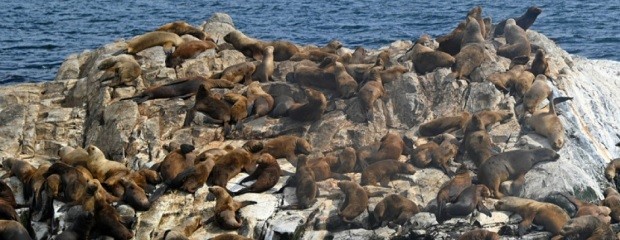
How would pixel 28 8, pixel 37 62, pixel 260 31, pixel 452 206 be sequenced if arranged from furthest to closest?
pixel 28 8, pixel 260 31, pixel 37 62, pixel 452 206

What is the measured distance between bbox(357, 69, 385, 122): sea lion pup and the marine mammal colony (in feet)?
0.08

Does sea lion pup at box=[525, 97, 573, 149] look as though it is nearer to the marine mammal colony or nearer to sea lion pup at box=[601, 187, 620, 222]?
the marine mammal colony

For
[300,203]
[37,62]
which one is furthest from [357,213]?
[37,62]

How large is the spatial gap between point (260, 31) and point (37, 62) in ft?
36.0

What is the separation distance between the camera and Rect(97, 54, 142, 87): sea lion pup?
1942 cm

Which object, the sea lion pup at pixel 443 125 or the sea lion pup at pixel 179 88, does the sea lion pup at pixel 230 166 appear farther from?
the sea lion pup at pixel 443 125

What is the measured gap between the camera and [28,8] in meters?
51.6

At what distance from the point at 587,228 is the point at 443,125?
3.73 metres

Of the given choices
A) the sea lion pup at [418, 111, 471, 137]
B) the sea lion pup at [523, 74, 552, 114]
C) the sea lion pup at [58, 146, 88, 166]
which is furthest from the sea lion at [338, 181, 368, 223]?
the sea lion pup at [58, 146, 88, 166]

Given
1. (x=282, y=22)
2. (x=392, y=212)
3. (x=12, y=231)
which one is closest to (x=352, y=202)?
(x=392, y=212)

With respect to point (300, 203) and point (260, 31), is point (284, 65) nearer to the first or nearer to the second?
point (300, 203)

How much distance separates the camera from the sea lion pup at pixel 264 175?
15.8 meters

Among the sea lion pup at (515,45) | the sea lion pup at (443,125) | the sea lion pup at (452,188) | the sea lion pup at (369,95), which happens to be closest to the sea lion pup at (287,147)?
the sea lion pup at (369,95)

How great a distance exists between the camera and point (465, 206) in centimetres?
1482
